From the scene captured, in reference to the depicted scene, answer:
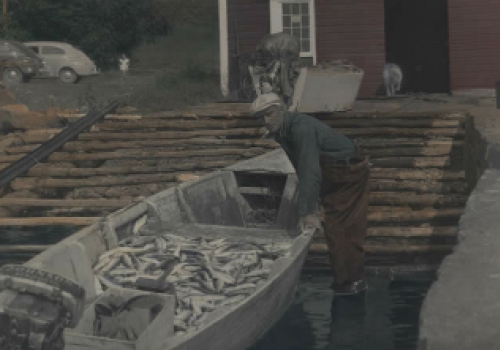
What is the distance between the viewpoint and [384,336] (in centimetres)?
955

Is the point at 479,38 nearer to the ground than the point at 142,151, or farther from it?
farther from it

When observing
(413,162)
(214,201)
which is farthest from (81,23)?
(214,201)

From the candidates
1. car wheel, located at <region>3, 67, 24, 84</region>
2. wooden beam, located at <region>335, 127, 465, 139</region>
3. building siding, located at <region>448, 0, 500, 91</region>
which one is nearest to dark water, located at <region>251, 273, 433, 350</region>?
wooden beam, located at <region>335, 127, 465, 139</region>

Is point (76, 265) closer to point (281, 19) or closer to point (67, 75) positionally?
point (281, 19)

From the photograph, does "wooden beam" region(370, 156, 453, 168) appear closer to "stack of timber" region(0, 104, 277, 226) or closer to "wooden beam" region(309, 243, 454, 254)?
"stack of timber" region(0, 104, 277, 226)

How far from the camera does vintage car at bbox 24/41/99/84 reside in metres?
36.5

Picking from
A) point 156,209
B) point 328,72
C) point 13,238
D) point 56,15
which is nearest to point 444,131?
point 328,72

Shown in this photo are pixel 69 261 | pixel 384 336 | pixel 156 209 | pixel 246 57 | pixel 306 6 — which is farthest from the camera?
pixel 306 6

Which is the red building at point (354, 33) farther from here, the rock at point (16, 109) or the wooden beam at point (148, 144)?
the wooden beam at point (148, 144)

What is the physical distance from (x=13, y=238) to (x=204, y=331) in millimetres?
8284

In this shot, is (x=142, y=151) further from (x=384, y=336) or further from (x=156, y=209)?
(x=384, y=336)

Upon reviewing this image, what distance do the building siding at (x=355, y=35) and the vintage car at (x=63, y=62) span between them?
53.1ft

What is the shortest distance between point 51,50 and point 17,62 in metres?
2.60

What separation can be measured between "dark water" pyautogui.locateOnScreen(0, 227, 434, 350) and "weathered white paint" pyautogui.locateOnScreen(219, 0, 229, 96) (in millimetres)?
A: 12504
